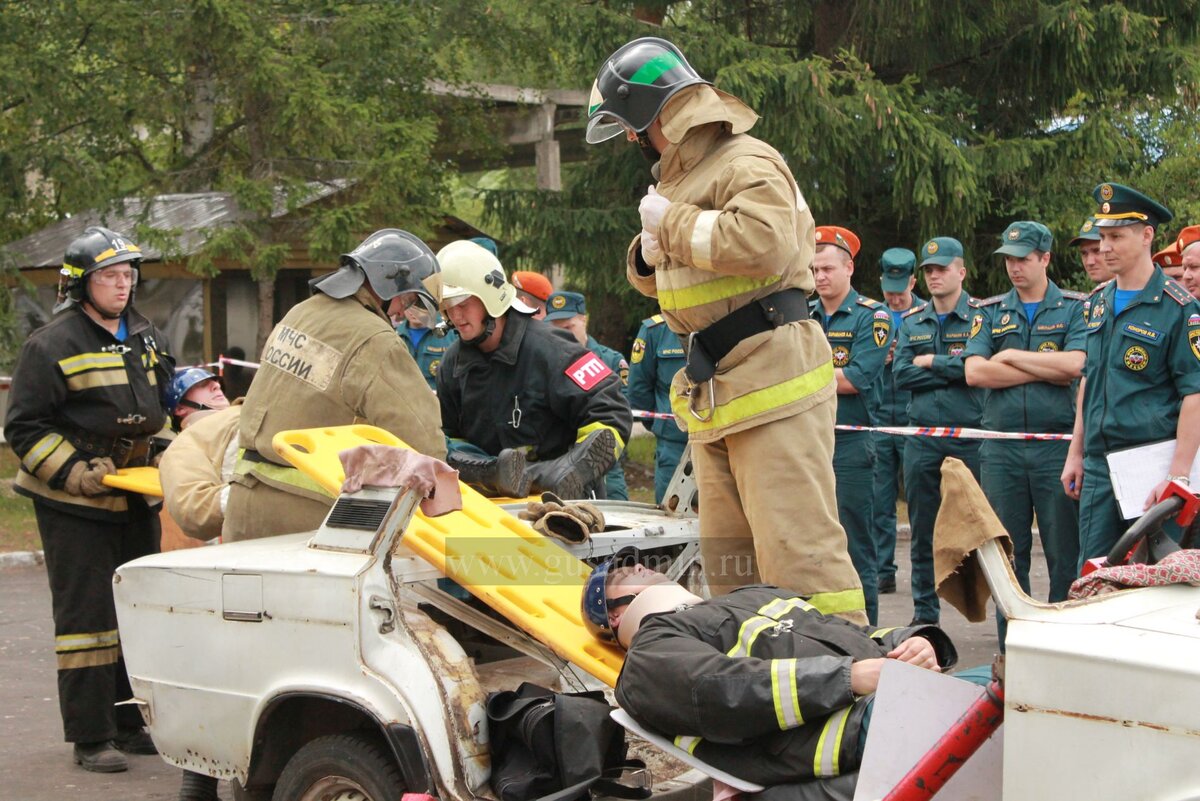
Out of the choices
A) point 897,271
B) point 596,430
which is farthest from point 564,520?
point 897,271

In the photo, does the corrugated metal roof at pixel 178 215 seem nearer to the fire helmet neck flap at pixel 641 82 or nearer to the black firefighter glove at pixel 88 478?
the black firefighter glove at pixel 88 478

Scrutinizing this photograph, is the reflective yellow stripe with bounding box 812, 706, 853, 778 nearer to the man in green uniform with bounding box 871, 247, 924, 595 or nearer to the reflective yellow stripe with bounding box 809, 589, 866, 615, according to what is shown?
the reflective yellow stripe with bounding box 809, 589, 866, 615

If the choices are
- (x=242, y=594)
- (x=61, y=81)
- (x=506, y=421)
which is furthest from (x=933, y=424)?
(x=61, y=81)

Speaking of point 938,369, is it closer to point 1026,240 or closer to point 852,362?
point 852,362

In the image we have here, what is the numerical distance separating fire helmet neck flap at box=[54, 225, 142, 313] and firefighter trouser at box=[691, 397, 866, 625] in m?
3.03

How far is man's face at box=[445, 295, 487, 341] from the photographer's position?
5.41 m

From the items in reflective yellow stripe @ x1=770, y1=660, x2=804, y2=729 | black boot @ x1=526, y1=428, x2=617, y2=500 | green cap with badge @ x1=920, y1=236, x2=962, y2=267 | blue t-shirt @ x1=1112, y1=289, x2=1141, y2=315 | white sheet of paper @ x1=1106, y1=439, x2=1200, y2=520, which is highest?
green cap with badge @ x1=920, y1=236, x2=962, y2=267

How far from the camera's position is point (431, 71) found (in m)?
15.7

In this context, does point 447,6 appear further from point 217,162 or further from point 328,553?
point 328,553

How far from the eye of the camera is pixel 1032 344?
710 centimetres

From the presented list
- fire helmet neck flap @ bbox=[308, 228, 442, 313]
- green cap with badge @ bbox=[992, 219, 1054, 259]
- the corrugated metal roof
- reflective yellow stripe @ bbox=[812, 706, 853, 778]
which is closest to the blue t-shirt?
green cap with badge @ bbox=[992, 219, 1054, 259]

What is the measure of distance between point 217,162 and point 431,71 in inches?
110

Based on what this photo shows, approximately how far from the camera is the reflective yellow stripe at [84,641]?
18.4ft

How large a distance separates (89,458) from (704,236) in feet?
10.6
